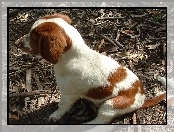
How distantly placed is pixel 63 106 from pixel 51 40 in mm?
920

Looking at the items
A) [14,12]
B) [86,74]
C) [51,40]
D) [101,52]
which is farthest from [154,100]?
[14,12]

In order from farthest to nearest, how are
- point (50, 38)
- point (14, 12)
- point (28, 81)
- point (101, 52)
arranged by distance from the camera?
point (14, 12), point (101, 52), point (28, 81), point (50, 38)

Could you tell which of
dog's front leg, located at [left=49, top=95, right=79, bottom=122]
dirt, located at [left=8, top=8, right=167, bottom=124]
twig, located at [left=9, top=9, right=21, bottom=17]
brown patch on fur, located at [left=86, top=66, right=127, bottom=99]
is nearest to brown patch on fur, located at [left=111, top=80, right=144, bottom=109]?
brown patch on fur, located at [left=86, top=66, right=127, bottom=99]

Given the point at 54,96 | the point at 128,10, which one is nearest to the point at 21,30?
the point at 54,96

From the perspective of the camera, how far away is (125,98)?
389 cm

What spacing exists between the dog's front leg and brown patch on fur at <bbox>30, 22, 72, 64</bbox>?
1.78 feet

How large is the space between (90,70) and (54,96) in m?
0.92

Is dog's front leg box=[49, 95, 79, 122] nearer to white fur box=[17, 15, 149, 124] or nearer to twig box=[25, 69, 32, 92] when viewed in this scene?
white fur box=[17, 15, 149, 124]

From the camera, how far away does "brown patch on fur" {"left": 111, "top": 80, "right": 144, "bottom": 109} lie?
3.86 meters

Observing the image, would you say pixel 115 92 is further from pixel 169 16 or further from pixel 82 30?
pixel 169 16

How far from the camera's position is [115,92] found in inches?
153

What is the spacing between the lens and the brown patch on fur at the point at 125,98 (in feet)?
12.7

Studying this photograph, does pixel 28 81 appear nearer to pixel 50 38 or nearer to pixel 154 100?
pixel 50 38

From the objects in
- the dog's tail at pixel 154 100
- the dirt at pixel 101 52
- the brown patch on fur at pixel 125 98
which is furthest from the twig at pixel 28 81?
the dog's tail at pixel 154 100
